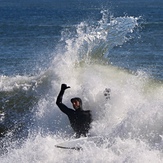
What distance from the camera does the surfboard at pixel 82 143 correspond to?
10.2 meters

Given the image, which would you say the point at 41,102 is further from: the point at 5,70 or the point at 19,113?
the point at 5,70

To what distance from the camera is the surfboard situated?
10.2 metres

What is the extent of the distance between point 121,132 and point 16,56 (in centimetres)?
1812

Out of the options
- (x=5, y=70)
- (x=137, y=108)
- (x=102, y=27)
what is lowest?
(x=5, y=70)

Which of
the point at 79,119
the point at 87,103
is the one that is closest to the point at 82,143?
the point at 79,119

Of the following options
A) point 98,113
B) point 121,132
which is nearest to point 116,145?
point 121,132

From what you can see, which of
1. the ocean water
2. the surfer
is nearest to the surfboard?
the ocean water

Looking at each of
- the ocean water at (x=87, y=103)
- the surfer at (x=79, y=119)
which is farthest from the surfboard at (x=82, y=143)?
the surfer at (x=79, y=119)

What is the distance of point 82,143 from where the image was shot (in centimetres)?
1032

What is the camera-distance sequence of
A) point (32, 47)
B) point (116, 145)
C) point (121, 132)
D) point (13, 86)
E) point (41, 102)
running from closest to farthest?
point (116, 145)
point (121, 132)
point (41, 102)
point (13, 86)
point (32, 47)

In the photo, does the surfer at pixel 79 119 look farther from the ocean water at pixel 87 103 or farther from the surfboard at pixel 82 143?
the surfboard at pixel 82 143

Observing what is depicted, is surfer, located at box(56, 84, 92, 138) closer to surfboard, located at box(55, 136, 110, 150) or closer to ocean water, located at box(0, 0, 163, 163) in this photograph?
ocean water, located at box(0, 0, 163, 163)

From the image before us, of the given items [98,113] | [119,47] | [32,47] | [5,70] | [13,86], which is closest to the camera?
[98,113]

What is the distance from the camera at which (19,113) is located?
50.9 ft
